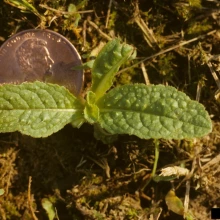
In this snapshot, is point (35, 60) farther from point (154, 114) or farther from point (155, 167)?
point (155, 167)

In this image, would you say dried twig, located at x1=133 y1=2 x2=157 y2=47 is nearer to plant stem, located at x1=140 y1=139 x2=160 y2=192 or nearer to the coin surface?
the coin surface

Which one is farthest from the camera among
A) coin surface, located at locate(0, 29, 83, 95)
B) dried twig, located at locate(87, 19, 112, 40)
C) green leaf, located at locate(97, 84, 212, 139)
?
dried twig, located at locate(87, 19, 112, 40)

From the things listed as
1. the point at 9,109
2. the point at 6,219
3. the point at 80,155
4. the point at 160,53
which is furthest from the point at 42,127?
the point at 160,53

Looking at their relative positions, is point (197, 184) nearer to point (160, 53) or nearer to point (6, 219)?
point (160, 53)

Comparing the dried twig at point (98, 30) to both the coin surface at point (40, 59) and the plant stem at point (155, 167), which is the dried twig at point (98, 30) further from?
the plant stem at point (155, 167)

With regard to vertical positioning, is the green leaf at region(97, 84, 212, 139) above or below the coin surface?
below

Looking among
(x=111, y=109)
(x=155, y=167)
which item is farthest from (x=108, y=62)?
(x=155, y=167)

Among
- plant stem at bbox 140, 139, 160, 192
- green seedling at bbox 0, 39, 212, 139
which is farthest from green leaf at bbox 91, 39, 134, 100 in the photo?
plant stem at bbox 140, 139, 160, 192

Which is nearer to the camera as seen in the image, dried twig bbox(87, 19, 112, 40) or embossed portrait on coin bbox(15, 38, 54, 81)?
embossed portrait on coin bbox(15, 38, 54, 81)
